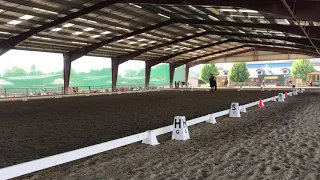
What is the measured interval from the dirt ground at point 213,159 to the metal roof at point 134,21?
35.4ft

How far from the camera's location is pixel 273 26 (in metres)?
24.1

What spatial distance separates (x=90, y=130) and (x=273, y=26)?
20363 millimetres

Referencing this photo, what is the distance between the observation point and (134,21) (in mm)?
27328

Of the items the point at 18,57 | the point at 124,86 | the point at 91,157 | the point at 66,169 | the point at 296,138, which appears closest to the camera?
the point at 66,169

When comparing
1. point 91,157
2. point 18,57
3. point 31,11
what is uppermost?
point 31,11

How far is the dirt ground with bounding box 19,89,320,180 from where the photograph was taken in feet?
13.9

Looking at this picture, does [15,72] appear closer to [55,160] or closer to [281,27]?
[281,27]

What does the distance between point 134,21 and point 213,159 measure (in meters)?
23.8

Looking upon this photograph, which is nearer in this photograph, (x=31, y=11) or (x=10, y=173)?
(x=10, y=173)

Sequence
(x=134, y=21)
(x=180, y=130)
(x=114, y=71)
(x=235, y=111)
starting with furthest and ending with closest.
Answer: (x=114, y=71), (x=134, y=21), (x=235, y=111), (x=180, y=130)

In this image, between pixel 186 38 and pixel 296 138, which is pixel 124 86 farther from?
pixel 296 138

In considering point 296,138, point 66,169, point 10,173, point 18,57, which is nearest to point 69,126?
point 66,169

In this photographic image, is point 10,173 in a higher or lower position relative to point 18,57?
lower

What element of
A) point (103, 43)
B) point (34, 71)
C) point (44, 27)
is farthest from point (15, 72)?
point (44, 27)
